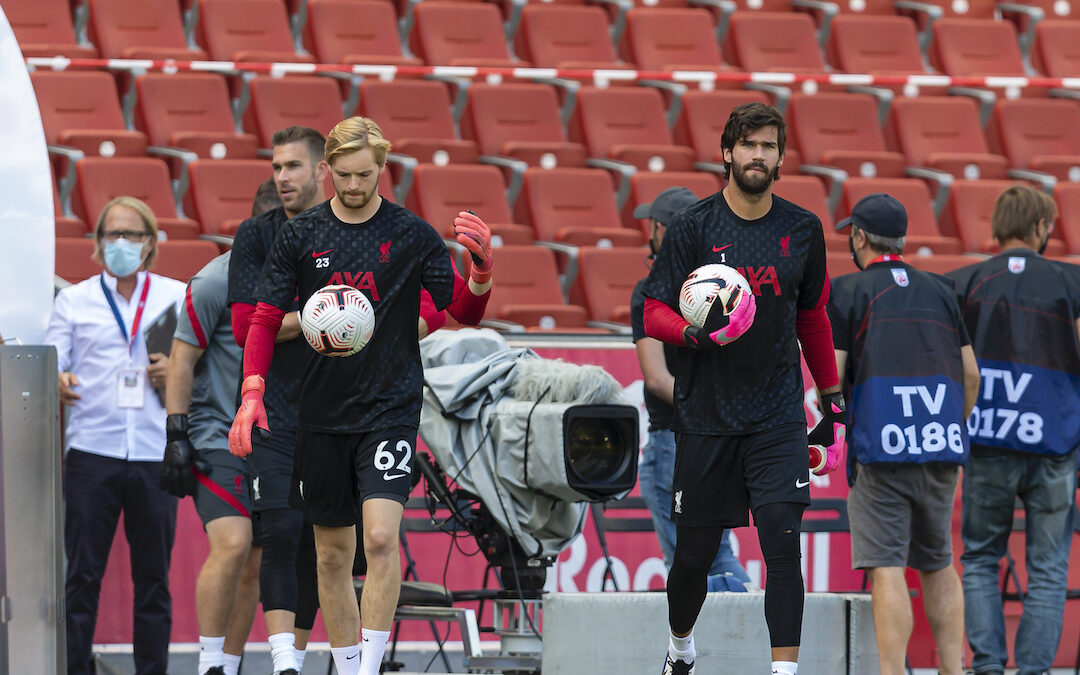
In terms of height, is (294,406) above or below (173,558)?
above

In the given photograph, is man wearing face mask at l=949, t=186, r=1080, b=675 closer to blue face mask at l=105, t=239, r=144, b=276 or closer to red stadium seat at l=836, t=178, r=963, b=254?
blue face mask at l=105, t=239, r=144, b=276

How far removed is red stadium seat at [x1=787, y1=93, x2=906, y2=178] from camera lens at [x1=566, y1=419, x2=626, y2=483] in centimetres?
588

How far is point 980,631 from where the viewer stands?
21.1 feet

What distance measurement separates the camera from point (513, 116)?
11078 millimetres

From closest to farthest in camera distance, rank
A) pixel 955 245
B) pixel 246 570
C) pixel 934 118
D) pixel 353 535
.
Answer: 1. pixel 353 535
2. pixel 246 570
3. pixel 955 245
4. pixel 934 118

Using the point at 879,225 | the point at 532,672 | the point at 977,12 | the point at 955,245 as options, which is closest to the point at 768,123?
the point at 879,225

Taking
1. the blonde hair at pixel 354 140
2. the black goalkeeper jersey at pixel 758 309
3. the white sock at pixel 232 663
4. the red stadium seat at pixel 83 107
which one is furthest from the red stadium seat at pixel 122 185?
the black goalkeeper jersey at pixel 758 309

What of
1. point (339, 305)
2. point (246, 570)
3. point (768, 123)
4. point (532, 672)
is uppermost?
point (768, 123)

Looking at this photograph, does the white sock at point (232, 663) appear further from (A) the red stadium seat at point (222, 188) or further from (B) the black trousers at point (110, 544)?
(A) the red stadium seat at point (222, 188)

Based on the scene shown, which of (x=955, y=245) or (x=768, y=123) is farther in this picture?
(x=955, y=245)

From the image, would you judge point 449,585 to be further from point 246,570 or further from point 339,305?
point 339,305

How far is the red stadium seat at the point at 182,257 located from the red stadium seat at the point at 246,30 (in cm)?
262

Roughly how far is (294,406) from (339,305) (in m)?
0.98

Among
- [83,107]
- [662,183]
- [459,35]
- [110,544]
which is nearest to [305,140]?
[110,544]
